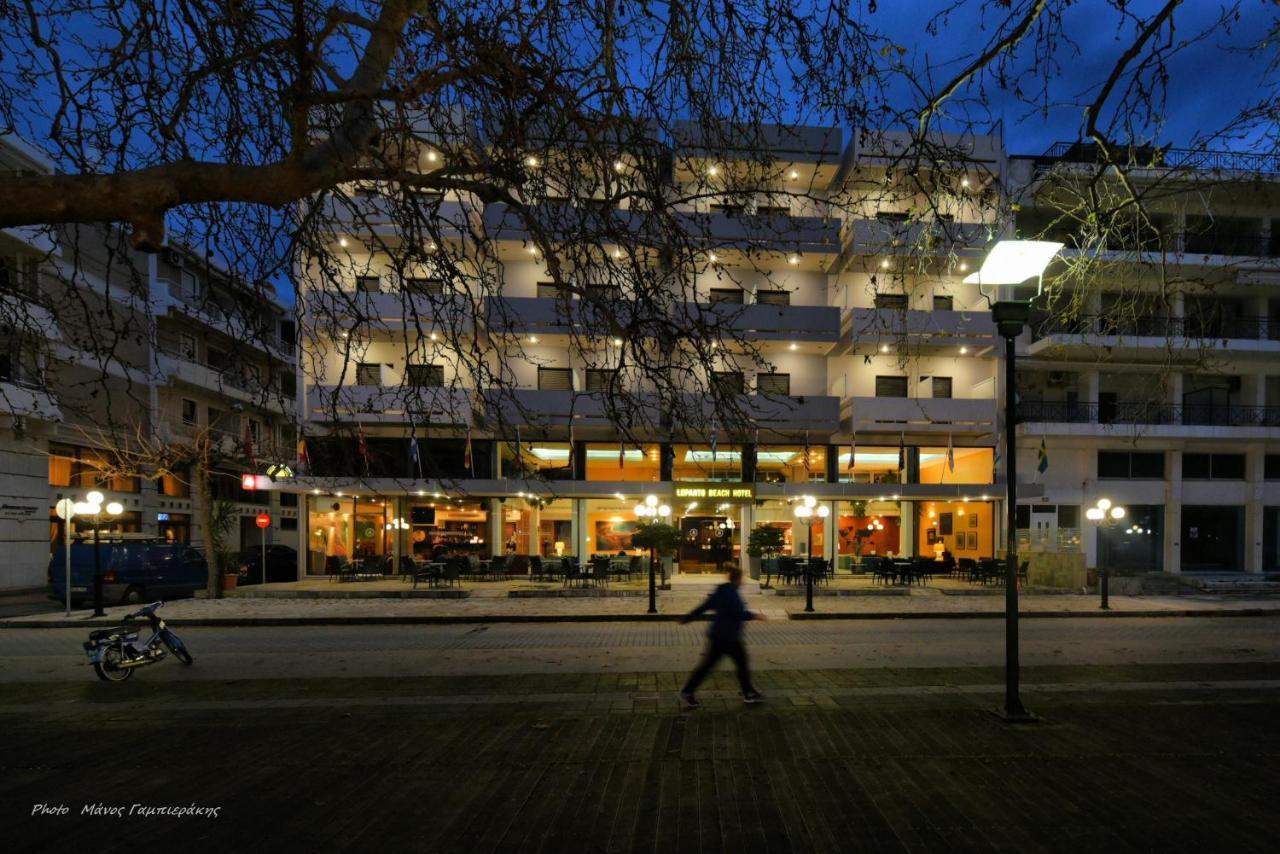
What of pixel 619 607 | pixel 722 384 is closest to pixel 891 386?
pixel 619 607

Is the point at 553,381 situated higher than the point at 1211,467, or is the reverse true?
the point at 553,381

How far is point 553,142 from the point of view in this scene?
5.68m

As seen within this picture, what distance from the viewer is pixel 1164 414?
86.4 feet

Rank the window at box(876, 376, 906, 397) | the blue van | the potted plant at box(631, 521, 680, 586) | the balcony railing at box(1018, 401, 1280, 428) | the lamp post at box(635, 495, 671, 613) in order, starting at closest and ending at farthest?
1. the lamp post at box(635, 495, 671, 613)
2. the potted plant at box(631, 521, 680, 586)
3. the blue van
4. the balcony railing at box(1018, 401, 1280, 428)
5. the window at box(876, 376, 906, 397)

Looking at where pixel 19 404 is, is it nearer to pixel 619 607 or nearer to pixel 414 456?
pixel 414 456

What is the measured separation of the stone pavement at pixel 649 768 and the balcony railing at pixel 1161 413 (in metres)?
20.8

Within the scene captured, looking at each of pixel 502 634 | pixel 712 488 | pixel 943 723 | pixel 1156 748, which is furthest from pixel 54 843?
pixel 712 488

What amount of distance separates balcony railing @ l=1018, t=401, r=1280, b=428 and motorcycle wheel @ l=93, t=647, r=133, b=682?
28.5 metres

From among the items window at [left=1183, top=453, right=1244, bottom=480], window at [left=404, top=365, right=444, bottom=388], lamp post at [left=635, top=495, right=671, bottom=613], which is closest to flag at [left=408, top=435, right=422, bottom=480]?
window at [left=404, top=365, right=444, bottom=388]

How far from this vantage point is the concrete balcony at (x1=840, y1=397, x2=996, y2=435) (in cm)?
2498

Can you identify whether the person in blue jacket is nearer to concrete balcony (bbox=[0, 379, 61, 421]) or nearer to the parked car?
concrete balcony (bbox=[0, 379, 61, 421])

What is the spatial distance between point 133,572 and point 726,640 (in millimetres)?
20080

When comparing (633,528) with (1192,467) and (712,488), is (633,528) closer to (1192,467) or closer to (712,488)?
(712,488)

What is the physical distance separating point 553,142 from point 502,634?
35.4ft
